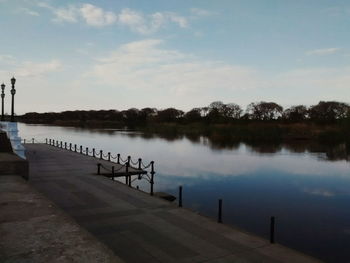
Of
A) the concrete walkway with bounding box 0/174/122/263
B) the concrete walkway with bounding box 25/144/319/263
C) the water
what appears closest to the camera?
the concrete walkway with bounding box 0/174/122/263

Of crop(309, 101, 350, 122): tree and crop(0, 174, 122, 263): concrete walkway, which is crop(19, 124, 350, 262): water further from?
crop(309, 101, 350, 122): tree

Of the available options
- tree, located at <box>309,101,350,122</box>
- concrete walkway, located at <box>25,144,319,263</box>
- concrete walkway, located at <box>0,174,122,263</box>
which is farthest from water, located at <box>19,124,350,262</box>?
tree, located at <box>309,101,350,122</box>

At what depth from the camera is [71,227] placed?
7777 millimetres

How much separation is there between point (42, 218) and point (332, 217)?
14.2m

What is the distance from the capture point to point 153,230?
1148 centimetres

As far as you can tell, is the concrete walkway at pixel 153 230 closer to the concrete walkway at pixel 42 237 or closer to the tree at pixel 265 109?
the concrete walkway at pixel 42 237

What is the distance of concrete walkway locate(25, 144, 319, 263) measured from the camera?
961 centimetres

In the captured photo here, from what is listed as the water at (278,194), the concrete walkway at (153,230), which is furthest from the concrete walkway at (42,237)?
the water at (278,194)

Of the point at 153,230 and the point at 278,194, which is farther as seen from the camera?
the point at 278,194

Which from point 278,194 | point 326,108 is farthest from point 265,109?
point 278,194

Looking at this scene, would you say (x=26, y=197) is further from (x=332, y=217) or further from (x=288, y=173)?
Result: (x=288, y=173)

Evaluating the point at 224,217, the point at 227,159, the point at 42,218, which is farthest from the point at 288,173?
the point at 42,218

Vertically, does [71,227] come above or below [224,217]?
above

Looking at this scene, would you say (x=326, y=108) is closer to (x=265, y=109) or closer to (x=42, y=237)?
(x=265, y=109)
